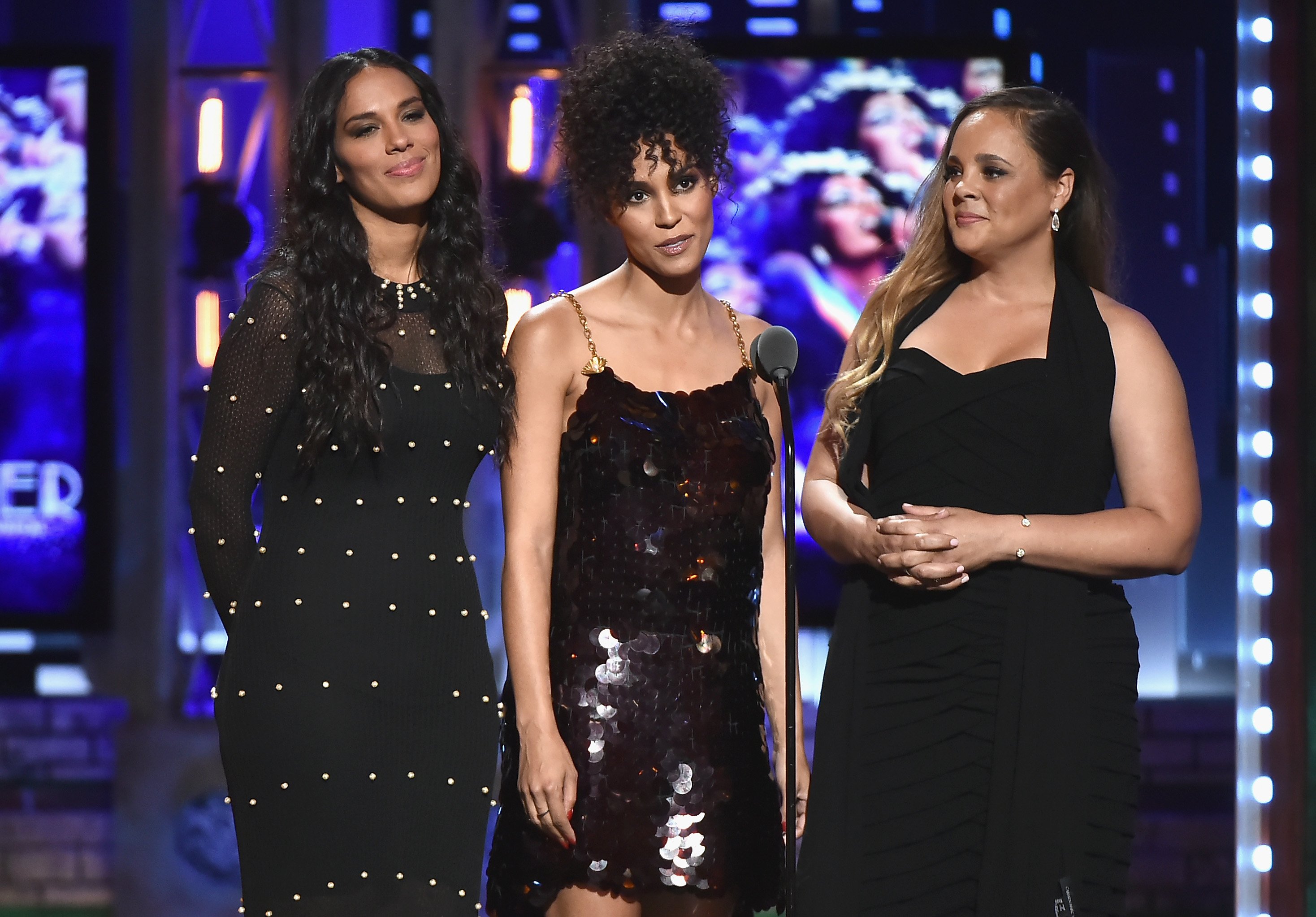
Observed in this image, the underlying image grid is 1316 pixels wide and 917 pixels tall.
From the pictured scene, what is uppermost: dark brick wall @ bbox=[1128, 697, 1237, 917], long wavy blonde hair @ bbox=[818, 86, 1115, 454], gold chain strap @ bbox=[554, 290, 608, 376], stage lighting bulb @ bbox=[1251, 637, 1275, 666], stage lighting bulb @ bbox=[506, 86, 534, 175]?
stage lighting bulb @ bbox=[506, 86, 534, 175]

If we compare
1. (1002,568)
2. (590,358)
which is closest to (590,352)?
→ (590,358)

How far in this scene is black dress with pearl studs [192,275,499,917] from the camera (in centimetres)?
204

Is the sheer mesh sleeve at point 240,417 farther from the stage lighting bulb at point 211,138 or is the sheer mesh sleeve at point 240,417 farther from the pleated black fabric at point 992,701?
the stage lighting bulb at point 211,138

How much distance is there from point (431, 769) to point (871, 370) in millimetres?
969

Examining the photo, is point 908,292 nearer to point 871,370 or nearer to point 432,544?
point 871,370

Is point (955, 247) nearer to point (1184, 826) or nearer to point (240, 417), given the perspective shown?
point (240, 417)

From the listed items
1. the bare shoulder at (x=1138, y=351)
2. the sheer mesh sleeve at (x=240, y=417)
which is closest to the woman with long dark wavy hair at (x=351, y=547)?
the sheer mesh sleeve at (x=240, y=417)

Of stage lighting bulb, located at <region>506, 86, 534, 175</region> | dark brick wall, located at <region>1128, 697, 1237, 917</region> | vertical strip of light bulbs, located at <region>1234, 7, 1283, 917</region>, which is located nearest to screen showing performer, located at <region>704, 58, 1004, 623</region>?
stage lighting bulb, located at <region>506, 86, 534, 175</region>

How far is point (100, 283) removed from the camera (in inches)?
173

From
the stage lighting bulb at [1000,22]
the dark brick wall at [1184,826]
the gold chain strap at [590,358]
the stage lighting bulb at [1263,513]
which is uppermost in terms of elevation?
the stage lighting bulb at [1000,22]

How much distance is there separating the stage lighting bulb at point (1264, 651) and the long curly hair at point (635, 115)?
174 centimetres

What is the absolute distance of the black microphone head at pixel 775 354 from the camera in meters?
1.83

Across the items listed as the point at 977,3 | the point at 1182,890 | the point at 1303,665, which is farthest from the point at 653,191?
the point at 1182,890

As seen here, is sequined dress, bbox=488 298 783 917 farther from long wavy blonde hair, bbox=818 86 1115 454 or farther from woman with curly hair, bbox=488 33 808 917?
long wavy blonde hair, bbox=818 86 1115 454
